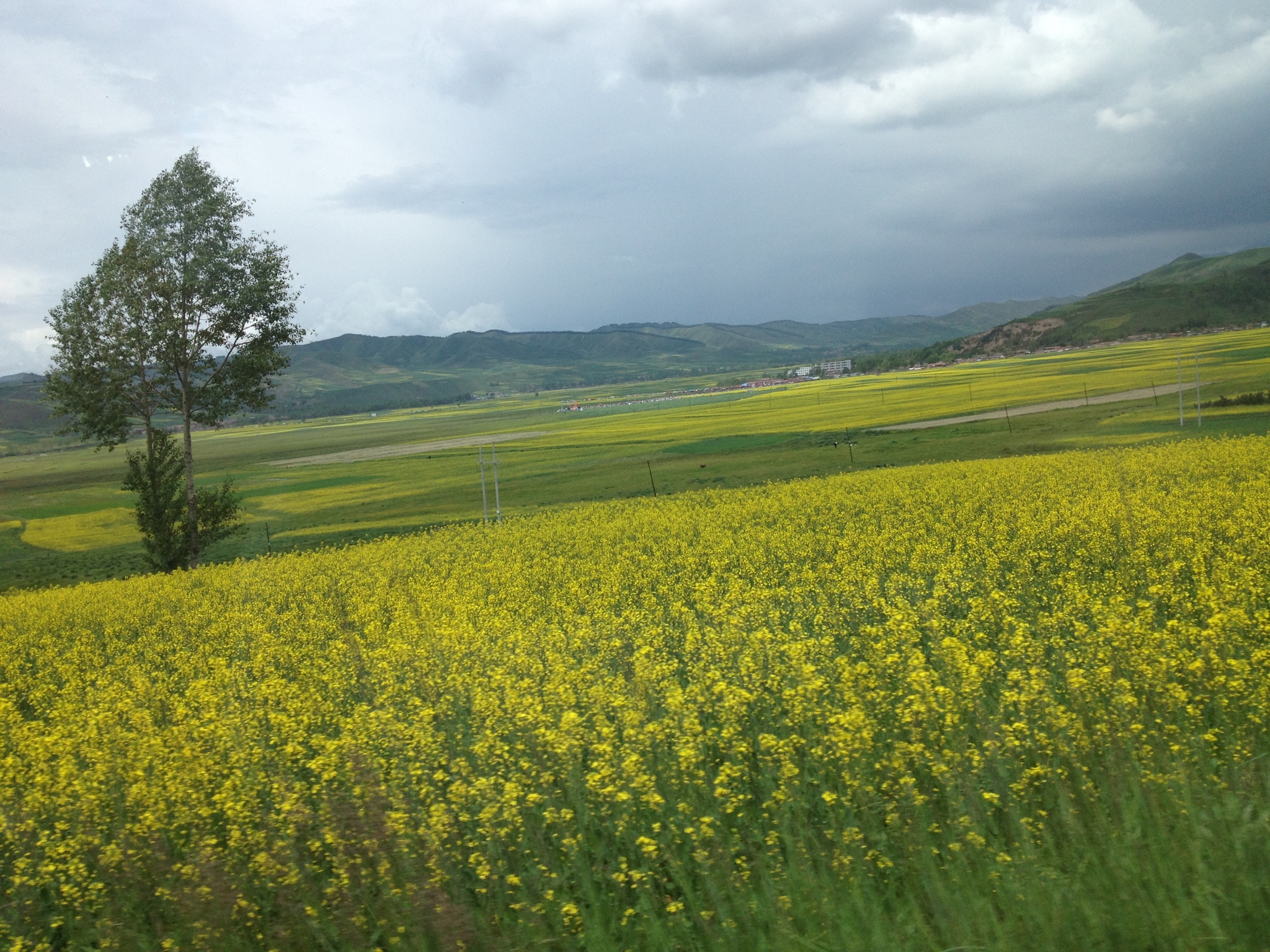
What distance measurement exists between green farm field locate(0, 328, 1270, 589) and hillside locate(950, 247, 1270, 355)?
3861 cm

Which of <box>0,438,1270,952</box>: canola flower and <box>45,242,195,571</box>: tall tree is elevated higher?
<box>45,242,195,571</box>: tall tree

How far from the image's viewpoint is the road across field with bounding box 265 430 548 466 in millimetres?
92750

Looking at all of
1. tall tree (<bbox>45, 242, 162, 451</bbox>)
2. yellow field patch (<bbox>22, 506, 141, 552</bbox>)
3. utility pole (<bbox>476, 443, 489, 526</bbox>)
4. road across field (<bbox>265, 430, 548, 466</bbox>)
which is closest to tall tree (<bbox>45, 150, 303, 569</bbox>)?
tall tree (<bbox>45, 242, 162, 451</bbox>)

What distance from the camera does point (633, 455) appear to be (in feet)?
219

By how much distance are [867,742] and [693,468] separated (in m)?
45.7

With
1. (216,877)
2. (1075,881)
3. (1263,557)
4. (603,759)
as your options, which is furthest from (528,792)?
(1263,557)

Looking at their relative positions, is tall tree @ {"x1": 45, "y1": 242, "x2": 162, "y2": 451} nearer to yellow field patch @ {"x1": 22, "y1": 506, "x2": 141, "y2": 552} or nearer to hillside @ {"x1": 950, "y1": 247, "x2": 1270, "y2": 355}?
yellow field patch @ {"x1": 22, "y1": 506, "x2": 141, "y2": 552}

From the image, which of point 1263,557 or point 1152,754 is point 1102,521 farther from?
point 1152,754

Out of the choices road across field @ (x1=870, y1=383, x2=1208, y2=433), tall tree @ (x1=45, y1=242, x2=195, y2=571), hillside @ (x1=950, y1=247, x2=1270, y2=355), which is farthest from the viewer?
hillside @ (x1=950, y1=247, x2=1270, y2=355)

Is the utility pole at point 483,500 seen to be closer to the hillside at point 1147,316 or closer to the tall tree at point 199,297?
the tall tree at point 199,297

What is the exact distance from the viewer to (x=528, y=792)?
6309 mm

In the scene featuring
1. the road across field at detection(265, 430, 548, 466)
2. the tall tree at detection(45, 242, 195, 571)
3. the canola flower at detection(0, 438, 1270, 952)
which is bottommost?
the canola flower at detection(0, 438, 1270, 952)

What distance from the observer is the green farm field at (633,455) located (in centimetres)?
4144

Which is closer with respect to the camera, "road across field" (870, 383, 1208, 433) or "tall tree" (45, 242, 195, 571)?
"tall tree" (45, 242, 195, 571)
